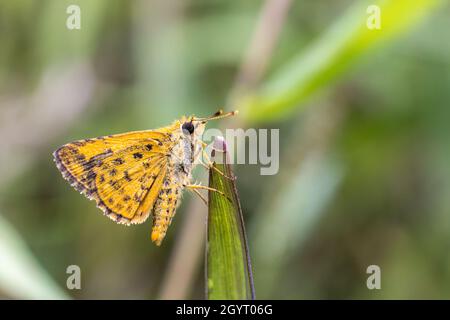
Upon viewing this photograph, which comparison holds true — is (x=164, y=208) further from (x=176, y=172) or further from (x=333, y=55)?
(x=333, y=55)

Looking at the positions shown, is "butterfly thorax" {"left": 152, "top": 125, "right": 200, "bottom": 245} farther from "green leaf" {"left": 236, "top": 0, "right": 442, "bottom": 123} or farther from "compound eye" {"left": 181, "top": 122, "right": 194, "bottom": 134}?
"green leaf" {"left": 236, "top": 0, "right": 442, "bottom": 123}

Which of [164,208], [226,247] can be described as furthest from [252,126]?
[226,247]

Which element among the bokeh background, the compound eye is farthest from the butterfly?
the bokeh background

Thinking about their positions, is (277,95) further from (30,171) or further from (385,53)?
(30,171)

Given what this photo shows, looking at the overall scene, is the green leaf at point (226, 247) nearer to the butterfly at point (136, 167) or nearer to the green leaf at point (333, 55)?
the butterfly at point (136, 167)

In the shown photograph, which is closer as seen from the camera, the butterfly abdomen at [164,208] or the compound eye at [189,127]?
the butterfly abdomen at [164,208]

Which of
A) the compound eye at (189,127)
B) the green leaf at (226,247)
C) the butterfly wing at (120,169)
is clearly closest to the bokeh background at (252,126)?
the butterfly wing at (120,169)
